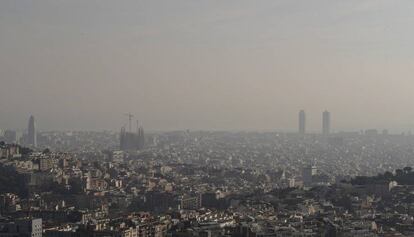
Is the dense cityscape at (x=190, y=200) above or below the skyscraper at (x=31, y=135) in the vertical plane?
below

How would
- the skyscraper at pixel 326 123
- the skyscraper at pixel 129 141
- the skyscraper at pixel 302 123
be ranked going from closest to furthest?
the skyscraper at pixel 129 141 < the skyscraper at pixel 326 123 < the skyscraper at pixel 302 123

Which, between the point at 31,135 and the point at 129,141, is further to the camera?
the point at 31,135

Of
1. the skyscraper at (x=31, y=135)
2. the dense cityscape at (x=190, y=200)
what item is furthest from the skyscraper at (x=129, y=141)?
the dense cityscape at (x=190, y=200)

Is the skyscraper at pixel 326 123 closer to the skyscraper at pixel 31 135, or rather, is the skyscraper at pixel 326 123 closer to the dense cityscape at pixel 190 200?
the skyscraper at pixel 31 135

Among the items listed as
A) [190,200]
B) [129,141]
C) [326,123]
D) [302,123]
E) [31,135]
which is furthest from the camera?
[302,123]

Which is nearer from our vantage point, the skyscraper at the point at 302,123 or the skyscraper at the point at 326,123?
the skyscraper at the point at 326,123

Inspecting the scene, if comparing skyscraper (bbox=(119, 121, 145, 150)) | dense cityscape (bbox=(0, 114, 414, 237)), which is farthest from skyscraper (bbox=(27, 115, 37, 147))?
dense cityscape (bbox=(0, 114, 414, 237))

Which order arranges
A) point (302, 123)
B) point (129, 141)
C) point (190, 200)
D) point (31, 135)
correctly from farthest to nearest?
point (302, 123), point (31, 135), point (129, 141), point (190, 200)

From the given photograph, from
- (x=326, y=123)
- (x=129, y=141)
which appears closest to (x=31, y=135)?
(x=129, y=141)

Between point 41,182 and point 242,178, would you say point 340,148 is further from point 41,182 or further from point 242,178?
point 41,182

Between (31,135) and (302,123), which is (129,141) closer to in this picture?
(31,135)

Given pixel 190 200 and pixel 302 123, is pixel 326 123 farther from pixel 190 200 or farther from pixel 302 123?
pixel 190 200
